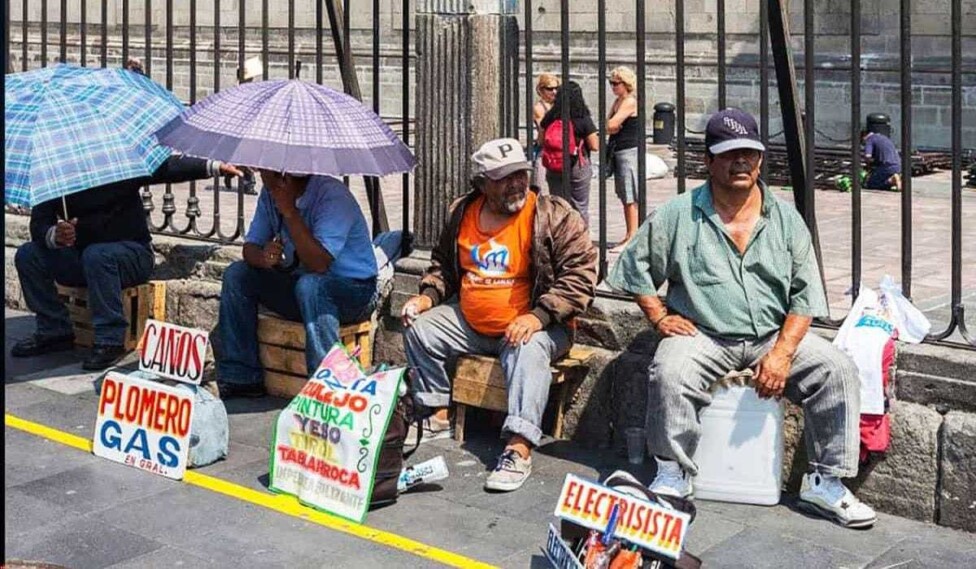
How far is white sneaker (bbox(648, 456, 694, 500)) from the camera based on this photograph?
5.91 m

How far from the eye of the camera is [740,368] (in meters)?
5.96

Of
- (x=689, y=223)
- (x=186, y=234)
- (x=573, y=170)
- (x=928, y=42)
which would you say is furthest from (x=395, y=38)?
(x=689, y=223)

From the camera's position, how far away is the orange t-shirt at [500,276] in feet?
21.6

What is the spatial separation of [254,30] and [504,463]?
17037 mm

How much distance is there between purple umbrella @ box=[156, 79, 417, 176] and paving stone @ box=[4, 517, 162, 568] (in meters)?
1.67

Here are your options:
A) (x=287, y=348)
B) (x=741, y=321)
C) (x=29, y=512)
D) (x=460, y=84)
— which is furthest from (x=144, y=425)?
(x=741, y=321)

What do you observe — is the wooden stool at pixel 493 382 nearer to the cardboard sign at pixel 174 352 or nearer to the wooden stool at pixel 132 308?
the cardboard sign at pixel 174 352

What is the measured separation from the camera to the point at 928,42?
18.6 metres

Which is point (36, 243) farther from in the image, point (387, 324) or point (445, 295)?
point (445, 295)

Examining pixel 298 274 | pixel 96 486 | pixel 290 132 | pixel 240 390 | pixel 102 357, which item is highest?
pixel 290 132

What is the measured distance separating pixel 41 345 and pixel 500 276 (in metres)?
3.07

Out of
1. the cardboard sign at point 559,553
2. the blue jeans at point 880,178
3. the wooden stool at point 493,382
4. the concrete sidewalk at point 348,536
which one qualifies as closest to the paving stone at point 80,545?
the concrete sidewalk at point 348,536

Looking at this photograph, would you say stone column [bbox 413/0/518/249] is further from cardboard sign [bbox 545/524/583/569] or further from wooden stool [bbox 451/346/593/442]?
cardboard sign [bbox 545/524/583/569]

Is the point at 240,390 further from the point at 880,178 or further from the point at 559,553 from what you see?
the point at 880,178
